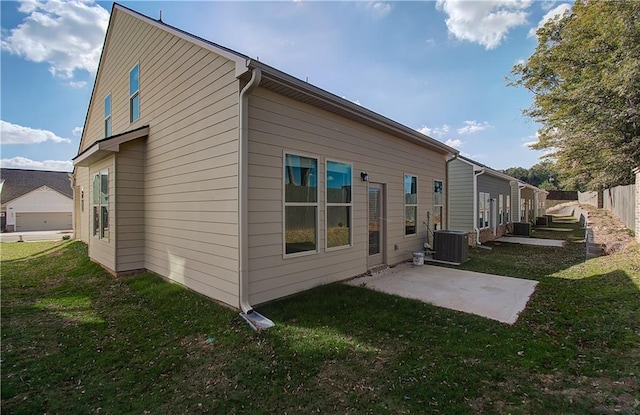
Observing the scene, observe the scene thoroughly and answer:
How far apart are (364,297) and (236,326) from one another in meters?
2.26

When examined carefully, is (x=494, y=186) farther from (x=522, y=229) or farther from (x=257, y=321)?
(x=257, y=321)

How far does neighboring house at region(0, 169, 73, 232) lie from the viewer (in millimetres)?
28453

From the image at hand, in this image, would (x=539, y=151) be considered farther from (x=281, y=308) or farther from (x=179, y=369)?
(x=179, y=369)

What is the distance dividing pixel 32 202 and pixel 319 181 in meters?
37.7

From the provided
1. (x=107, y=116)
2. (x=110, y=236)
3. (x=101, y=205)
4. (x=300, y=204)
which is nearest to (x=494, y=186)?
(x=300, y=204)

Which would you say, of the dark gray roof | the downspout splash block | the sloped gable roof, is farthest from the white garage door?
the downspout splash block

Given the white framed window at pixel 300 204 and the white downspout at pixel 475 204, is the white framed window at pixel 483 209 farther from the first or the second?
the white framed window at pixel 300 204

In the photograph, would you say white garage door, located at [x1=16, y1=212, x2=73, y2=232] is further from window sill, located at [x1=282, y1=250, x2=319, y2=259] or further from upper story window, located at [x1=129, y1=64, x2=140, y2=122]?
window sill, located at [x1=282, y1=250, x2=319, y2=259]

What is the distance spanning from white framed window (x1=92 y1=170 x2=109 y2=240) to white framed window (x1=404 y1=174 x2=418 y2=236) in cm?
775

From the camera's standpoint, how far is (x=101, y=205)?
24.8ft

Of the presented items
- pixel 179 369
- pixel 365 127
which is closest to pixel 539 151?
pixel 365 127

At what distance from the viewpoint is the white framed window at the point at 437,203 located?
9812 mm

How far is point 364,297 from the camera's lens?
17.0 ft

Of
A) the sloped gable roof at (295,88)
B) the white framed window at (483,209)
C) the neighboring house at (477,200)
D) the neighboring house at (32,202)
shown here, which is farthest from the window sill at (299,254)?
the neighboring house at (32,202)
